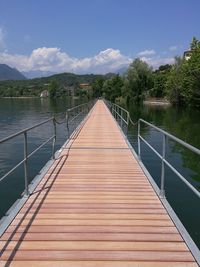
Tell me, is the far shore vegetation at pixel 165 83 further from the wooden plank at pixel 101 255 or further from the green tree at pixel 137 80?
the wooden plank at pixel 101 255

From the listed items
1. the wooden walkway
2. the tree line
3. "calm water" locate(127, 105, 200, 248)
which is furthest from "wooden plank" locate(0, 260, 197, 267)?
the tree line

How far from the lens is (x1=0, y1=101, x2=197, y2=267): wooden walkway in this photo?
3975 millimetres

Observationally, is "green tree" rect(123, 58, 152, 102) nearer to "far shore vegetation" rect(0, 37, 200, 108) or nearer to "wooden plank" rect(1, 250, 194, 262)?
"far shore vegetation" rect(0, 37, 200, 108)

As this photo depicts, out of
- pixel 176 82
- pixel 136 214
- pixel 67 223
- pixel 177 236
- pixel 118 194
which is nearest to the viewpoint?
pixel 177 236

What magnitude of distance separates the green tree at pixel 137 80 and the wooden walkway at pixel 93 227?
237 ft

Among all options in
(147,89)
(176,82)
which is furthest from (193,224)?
(147,89)

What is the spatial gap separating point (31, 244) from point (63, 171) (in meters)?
3.85

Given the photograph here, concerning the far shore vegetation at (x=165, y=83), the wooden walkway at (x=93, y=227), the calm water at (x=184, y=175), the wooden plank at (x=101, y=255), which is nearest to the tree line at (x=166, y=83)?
the far shore vegetation at (x=165, y=83)

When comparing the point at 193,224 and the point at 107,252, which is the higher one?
Result: the point at 107,252

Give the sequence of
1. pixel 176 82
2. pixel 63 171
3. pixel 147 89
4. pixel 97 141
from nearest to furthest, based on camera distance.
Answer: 1. pixel 63 171
2. pixel 97 141
3. pixel 176 82
4. pixel 147 89

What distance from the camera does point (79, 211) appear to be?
5.43 metres

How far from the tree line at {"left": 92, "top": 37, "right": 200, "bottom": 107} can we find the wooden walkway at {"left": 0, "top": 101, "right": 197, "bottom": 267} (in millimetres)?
45116

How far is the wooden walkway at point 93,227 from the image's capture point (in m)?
3.97

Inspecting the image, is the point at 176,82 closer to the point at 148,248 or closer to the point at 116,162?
the point at 116,162
